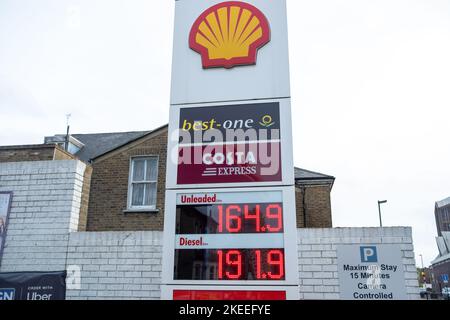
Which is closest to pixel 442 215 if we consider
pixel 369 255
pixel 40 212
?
pixel 369 255

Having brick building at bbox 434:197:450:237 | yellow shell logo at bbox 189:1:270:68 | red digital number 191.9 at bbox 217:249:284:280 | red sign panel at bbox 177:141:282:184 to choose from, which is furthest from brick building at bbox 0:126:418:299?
brick building at bbox 434:197:450:237

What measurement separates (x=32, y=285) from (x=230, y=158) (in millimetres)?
6814

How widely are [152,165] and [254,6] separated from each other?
28.3 feet

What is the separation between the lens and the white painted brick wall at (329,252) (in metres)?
8.84

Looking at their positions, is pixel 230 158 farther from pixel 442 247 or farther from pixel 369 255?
pixel 442 247

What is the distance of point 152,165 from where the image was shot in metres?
13.6

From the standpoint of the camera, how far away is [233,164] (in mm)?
5223

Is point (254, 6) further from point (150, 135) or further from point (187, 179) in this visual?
point (150, 135)

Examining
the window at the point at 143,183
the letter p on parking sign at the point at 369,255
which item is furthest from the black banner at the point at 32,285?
the letter p on parking sign at the point at 369,255

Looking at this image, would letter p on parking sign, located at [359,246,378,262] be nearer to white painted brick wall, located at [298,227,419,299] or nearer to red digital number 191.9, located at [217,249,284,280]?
white painted brick wall, located at [298,227,419,299]

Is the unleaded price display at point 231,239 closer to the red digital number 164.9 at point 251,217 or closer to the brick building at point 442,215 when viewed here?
the red digital number 164.9 at point 251,217

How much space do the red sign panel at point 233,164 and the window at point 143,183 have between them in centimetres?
781

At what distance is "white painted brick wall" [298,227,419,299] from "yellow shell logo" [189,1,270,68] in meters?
5.24
